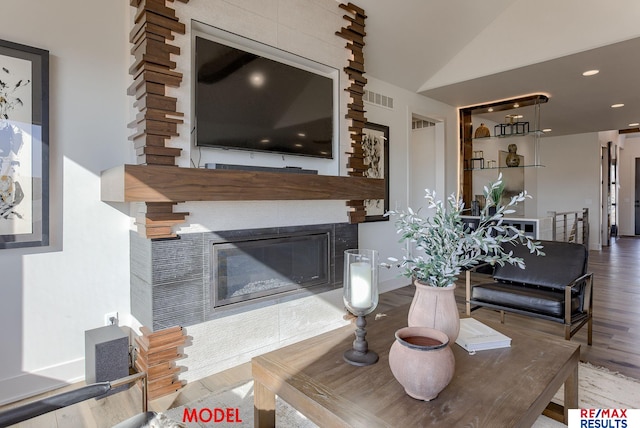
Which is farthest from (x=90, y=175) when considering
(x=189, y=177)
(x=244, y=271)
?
(x=244, y=271)

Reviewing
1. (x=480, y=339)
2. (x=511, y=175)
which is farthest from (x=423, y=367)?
(x=511, y=175)

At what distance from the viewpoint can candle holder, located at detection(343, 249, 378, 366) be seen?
60.5 inches

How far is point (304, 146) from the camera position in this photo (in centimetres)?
329

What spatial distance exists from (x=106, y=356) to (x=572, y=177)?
9547mm

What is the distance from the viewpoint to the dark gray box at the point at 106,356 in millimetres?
2162

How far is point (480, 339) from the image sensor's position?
1805 mm

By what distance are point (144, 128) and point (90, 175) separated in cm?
60

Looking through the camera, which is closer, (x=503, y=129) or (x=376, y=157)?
(x=376, y=157)

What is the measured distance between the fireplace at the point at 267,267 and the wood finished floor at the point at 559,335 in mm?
560

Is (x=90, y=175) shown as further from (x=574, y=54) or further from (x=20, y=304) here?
(x=574, y=54)

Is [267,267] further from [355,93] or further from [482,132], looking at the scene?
[482,132]

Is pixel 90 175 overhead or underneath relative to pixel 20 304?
overhead

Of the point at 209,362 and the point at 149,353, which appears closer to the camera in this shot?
the point at 149,353

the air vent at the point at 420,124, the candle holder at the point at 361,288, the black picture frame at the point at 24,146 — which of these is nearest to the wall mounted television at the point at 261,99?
the black picture frame at the point at 24,146
